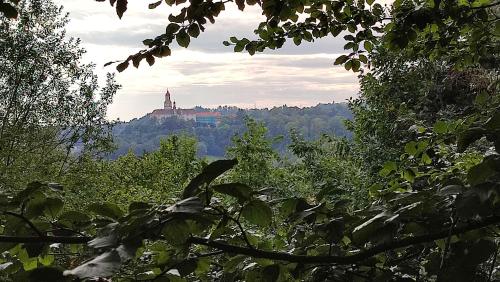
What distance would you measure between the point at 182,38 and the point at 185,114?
275ft

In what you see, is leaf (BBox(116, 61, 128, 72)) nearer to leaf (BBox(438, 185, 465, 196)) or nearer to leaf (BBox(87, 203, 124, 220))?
leaf (BBox(87, 203, 124, 220))

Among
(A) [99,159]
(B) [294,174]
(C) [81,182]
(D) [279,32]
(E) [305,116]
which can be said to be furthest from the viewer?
(E) [305,116]

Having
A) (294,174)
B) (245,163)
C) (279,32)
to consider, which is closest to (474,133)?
(279,32)

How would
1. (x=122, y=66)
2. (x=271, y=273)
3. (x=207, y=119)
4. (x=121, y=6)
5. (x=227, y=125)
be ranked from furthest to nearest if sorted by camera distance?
(x=207, y=119), (x=227, y=125), (x=122, y=66), (x=121, y=6), (x=271, y=273)

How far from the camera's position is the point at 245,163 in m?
22.1

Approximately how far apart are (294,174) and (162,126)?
55873 millimetres

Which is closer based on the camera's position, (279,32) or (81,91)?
(279,32)

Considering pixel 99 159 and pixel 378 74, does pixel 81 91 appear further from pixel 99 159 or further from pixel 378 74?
pixel 378 74

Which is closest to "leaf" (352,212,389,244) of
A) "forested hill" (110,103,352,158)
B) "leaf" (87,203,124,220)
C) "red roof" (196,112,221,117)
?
"leaf" (87,203,124,220)

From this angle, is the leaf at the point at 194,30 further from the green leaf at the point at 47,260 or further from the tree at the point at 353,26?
the green leaf at the point at 47,260

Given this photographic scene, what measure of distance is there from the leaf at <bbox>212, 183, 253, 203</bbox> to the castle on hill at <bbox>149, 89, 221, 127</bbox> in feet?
261

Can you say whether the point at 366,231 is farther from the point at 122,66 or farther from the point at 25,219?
the point at 122,66

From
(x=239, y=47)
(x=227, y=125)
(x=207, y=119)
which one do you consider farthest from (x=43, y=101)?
(x=207, y=119)

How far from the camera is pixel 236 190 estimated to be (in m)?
0.94
